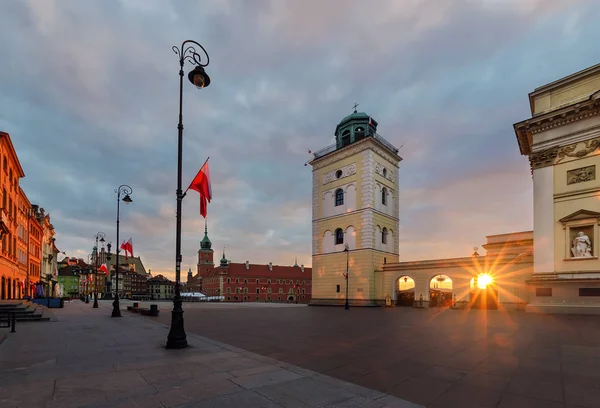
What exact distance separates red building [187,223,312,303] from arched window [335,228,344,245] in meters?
71.0

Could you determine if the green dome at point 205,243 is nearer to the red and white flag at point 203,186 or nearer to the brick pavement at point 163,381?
the red and white flag at point 203,186

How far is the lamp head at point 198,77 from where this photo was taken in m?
10.8

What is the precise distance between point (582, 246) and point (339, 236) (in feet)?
84.2

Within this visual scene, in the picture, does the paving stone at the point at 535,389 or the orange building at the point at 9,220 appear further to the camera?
the orange building at the point at 9,220

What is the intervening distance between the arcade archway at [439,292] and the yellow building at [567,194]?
11.4 metres

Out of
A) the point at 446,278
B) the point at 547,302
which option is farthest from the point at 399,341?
the point at 446,278

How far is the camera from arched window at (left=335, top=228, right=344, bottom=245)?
4341 centimetres

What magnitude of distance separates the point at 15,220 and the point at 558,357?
44.8 meters

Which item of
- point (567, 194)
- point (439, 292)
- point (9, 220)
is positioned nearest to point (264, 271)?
point (439, 292)

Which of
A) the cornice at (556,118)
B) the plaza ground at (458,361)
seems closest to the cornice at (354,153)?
the cornice at (556,118)

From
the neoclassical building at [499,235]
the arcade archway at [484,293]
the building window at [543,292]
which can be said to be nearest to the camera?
the neoclassical building at [499,235]

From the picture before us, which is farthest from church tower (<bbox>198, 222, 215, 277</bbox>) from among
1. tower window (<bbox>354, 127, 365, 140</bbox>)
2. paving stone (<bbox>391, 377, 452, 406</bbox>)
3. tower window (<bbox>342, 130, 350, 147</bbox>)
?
paving stone (<bbox>391, 377, 452, 406</bbox>)

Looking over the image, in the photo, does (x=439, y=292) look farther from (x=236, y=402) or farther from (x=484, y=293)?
(x=236, y=402)

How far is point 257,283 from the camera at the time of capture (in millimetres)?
116938
